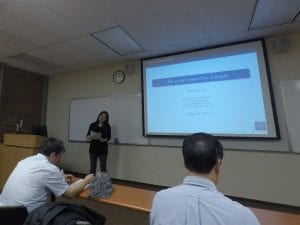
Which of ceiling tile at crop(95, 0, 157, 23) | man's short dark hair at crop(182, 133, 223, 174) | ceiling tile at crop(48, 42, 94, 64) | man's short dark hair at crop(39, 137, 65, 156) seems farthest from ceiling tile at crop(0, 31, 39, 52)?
man's short dark hair at crop(182, 133, 223, 174)

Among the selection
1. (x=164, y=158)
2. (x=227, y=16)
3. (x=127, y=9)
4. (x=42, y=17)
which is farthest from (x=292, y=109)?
(x=42, y=17)

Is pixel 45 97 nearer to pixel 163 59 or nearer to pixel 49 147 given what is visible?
pixel 163 59

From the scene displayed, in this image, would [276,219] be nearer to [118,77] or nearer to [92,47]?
[92,47]

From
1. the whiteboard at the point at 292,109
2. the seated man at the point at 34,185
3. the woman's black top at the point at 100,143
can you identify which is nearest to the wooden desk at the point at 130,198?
the seated man at the point at 34,185

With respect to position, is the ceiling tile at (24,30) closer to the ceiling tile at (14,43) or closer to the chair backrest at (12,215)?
the ceiling tile at (14,43)

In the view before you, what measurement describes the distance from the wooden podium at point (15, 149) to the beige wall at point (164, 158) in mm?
1266

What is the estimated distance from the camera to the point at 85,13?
2.64 meters

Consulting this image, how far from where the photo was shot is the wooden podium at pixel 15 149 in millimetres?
3660

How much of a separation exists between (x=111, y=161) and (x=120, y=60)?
216 centimetres

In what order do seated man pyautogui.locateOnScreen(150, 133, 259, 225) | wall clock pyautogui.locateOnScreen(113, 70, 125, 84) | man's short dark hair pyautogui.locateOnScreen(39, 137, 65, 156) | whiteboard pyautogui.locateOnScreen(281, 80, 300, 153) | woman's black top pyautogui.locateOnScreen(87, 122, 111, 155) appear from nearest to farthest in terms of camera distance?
seated man pyautogui.locateOnScreen(150, 133, 259, 225) → man's short dark hair pyautogui.locateOnScreen(39, 137, 65, 156) → whiteboard pyautogui.locateOnScreen(281, 80, 300, 153) → woman's black top pyautogui.locateOnScreen(87, 122, 111, 155) → wall clock pyautogui.locateOnScreen(113, 70, 125, 84)

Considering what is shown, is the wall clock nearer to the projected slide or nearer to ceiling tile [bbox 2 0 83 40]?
the projected slide

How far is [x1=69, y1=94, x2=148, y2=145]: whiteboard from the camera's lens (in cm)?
416

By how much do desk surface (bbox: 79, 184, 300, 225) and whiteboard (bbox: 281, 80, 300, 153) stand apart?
207 cm

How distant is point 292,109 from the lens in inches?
119
